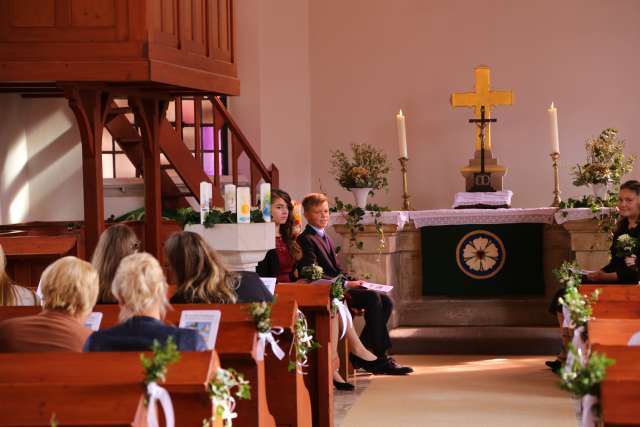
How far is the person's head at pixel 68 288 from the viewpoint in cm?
417

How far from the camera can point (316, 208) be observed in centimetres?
815

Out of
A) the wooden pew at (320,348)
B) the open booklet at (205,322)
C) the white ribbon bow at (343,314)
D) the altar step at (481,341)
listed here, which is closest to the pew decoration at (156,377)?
the open booklet at (205,322)

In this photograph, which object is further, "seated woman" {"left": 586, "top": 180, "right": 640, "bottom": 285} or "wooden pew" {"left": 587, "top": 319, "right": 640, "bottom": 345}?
"seated woman" {"left": 586, "top": 180, "right": 640, "bottom": 285}

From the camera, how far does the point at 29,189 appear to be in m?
11.3

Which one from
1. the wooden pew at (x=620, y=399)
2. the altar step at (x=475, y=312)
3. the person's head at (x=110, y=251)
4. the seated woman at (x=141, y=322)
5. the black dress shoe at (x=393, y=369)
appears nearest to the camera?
the wooden pew at (x=620, y=399)

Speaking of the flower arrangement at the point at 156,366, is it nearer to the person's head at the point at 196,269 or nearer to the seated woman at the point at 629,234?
the person's head at the point at 196,269

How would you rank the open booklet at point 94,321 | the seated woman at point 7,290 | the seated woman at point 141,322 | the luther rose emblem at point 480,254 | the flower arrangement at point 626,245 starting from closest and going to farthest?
1. the seated woman at point 141,322
2. the open booklet at point 94,321
3. the seated woman at point 7,290
4. the flower arrangement at point 626,245
5. the luther rose emblem at point 480,254

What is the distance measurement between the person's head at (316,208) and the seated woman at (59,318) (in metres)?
3.97

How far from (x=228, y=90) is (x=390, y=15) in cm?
429

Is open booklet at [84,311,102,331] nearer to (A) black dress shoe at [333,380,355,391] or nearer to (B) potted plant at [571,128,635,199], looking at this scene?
Result: (A) black dress shoe at [333,380,355,391]

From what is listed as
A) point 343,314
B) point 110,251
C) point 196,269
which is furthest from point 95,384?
point 343,314

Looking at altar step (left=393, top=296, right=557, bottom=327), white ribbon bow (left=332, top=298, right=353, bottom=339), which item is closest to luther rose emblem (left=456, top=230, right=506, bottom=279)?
altar step (left=393, top=296, right=557, bottom=327)

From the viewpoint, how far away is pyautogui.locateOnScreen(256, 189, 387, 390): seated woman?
752 centimetres

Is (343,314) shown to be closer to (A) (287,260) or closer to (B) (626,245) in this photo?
(A) (287,260)
